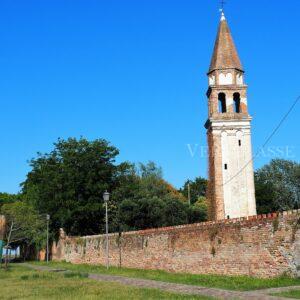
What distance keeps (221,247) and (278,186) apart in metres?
53.5

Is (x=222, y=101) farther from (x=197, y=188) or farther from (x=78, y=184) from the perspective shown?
(x=197, y=188)

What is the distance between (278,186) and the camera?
2874 inches

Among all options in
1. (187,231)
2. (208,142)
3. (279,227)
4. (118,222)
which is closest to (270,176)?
(208,142)

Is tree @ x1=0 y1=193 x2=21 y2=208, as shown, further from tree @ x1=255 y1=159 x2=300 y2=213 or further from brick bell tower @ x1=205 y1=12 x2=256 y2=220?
brick bell tower @ x1=205 y1=12 x2=256 y2=220

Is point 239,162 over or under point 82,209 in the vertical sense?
over

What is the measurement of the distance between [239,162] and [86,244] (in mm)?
17285

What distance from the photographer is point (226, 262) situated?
70.0 ft

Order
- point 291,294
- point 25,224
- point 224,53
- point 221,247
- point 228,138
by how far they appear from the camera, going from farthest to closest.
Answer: point 224,53 < point 228,138 < point 25,224 < point 221,247 < point 291,294

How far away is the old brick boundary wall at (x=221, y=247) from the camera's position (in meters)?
18.0

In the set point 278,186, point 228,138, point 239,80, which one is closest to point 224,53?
point 239,80

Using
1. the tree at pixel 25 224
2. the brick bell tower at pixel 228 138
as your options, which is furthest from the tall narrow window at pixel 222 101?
the tree at pixel 25 224

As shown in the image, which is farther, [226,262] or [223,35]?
[223,35]

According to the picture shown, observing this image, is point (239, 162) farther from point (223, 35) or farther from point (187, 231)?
point (187, 231)

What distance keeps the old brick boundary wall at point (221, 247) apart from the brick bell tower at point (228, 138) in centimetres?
1719
